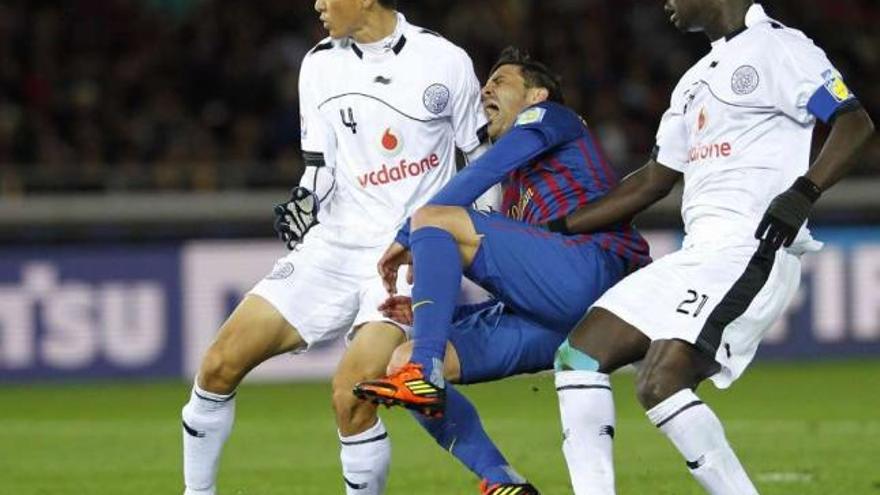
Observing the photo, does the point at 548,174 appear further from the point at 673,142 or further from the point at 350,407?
the point at 350,407

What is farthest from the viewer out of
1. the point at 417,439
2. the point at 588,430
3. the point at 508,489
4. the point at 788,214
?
the point at 417,439

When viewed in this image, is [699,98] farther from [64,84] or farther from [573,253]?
[64,84]

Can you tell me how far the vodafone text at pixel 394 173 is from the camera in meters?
7.26

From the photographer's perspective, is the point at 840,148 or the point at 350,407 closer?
the point at 840,148

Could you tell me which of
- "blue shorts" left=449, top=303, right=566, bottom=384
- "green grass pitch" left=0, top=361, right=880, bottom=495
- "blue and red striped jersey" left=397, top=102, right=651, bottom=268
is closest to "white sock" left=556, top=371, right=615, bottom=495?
"blue shorts" left=449, top=303, right=566, bottom=384

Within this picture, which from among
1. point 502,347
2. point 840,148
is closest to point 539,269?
point 502,347

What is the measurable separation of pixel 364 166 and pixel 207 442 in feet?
3.91

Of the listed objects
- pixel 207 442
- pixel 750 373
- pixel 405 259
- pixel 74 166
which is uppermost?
pixel 405 259

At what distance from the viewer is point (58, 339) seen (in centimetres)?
1387

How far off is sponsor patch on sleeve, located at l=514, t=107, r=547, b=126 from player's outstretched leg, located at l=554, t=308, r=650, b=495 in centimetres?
84

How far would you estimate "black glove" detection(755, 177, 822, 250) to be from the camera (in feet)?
20.0

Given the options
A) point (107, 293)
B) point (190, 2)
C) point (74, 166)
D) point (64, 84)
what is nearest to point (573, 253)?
point (107, 293)

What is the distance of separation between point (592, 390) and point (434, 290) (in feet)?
2.13

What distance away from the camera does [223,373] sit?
23.6ft
